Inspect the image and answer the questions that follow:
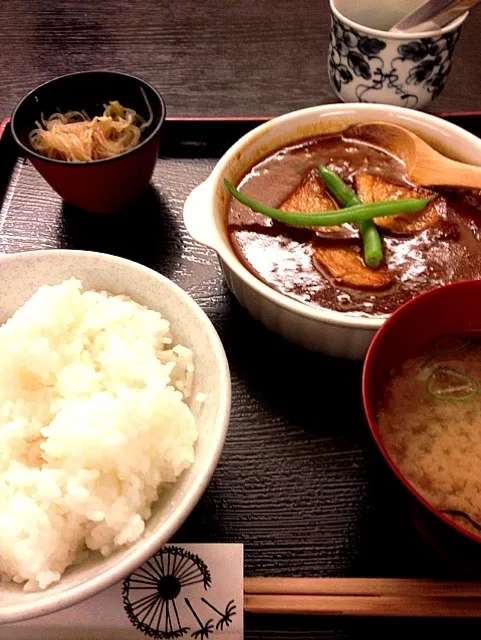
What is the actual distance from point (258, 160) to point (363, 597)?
1.40 metres

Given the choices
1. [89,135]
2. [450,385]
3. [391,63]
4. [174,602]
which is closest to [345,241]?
[450,385]

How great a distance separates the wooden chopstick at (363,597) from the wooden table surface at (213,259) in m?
0.05

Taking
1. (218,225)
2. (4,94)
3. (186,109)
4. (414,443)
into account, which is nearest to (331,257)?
(218,225)

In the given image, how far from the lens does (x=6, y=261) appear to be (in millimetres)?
1394

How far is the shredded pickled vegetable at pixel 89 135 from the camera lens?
6.31 feet

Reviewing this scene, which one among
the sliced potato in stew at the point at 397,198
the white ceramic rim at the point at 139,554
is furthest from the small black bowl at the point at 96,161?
the white ceramic rim at the point at 139,554

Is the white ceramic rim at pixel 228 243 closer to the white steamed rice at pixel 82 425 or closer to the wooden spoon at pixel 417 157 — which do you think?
the wooden spoon at pixel 417 157

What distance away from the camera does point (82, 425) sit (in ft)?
3.64

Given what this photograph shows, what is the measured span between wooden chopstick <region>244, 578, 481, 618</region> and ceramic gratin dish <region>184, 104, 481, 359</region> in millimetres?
594

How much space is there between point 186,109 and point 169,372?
62.2 inches

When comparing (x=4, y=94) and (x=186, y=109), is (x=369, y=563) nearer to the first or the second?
(x=186, y=109)

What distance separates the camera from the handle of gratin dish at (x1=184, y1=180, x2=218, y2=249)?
1.62 metres

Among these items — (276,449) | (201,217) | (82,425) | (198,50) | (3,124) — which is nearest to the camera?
(82,425)

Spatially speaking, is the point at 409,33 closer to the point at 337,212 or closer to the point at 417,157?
the point at 417,157
